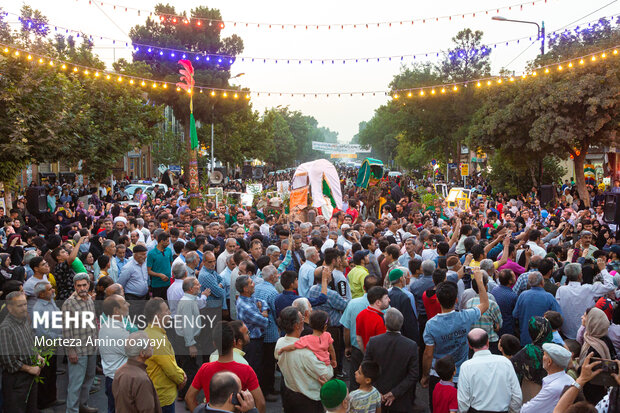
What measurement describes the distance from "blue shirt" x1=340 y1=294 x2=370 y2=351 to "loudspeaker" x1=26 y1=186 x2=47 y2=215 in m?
12.0

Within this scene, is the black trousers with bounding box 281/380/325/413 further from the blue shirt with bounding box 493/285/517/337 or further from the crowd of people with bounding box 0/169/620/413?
the blue shirt with bounding box 493/285/517/337

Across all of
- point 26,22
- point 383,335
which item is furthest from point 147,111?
point 383,335

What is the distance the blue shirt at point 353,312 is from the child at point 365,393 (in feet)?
5.53

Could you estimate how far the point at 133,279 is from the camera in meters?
8.39

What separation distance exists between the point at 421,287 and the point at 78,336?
3.96 meters

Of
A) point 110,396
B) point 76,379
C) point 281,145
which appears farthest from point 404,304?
point 281,145

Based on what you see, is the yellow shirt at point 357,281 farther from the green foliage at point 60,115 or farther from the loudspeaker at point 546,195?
the loudspeaker at point 546,195

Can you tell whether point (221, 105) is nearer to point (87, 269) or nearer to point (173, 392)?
point (87, 269)

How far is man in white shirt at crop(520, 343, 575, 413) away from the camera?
4.35m

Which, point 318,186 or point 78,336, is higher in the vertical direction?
point 318,186

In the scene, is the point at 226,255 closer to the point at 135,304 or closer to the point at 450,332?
the point at 135,304

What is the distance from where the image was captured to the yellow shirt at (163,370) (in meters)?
5.21

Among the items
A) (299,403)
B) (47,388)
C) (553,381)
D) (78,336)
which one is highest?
(553,381)

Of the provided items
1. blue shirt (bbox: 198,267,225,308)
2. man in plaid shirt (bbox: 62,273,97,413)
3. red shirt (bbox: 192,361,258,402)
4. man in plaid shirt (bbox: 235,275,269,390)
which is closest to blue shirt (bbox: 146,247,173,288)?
blue shirt (bbox: 198,267,225,308)
